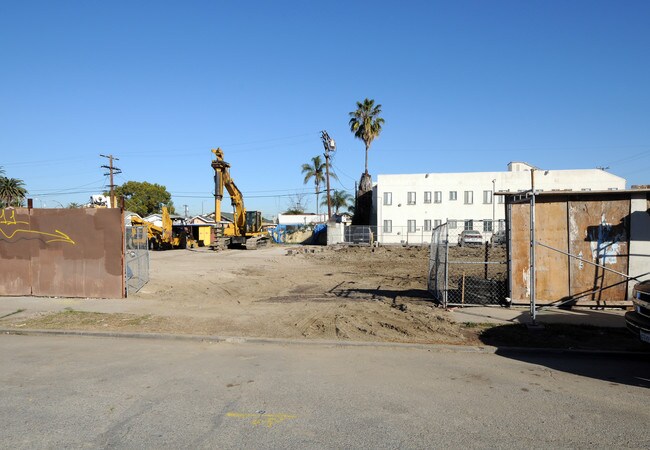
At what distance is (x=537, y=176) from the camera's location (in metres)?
49.5

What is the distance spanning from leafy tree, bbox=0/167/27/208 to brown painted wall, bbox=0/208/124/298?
4634cm

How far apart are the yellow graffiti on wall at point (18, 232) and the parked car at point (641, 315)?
13.0 metres

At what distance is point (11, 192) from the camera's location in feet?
169

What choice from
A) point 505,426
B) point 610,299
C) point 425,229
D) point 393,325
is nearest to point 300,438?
point 505,426

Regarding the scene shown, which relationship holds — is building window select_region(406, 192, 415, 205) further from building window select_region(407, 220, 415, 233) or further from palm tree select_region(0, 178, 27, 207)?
palm tree select_region(0, 178, 27, 207)

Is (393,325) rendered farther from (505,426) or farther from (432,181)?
(432,181)

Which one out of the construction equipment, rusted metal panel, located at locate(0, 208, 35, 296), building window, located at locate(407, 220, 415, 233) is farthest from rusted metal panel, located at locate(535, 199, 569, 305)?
building window, located at locate(407, 220, 415, 233)

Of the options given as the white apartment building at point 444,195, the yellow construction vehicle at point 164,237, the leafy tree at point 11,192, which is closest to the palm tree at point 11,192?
the leafy tree at point 11,192

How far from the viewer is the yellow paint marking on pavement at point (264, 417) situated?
178 inches

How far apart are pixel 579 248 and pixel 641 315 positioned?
4249mm

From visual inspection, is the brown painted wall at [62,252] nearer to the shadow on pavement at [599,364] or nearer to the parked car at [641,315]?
the shadow on pavement at [599,364]

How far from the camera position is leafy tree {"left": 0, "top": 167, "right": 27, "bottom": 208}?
168 feet

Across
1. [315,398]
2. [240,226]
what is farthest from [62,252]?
[240,226]

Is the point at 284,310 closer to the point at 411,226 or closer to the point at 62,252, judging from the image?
the point at 62,252
